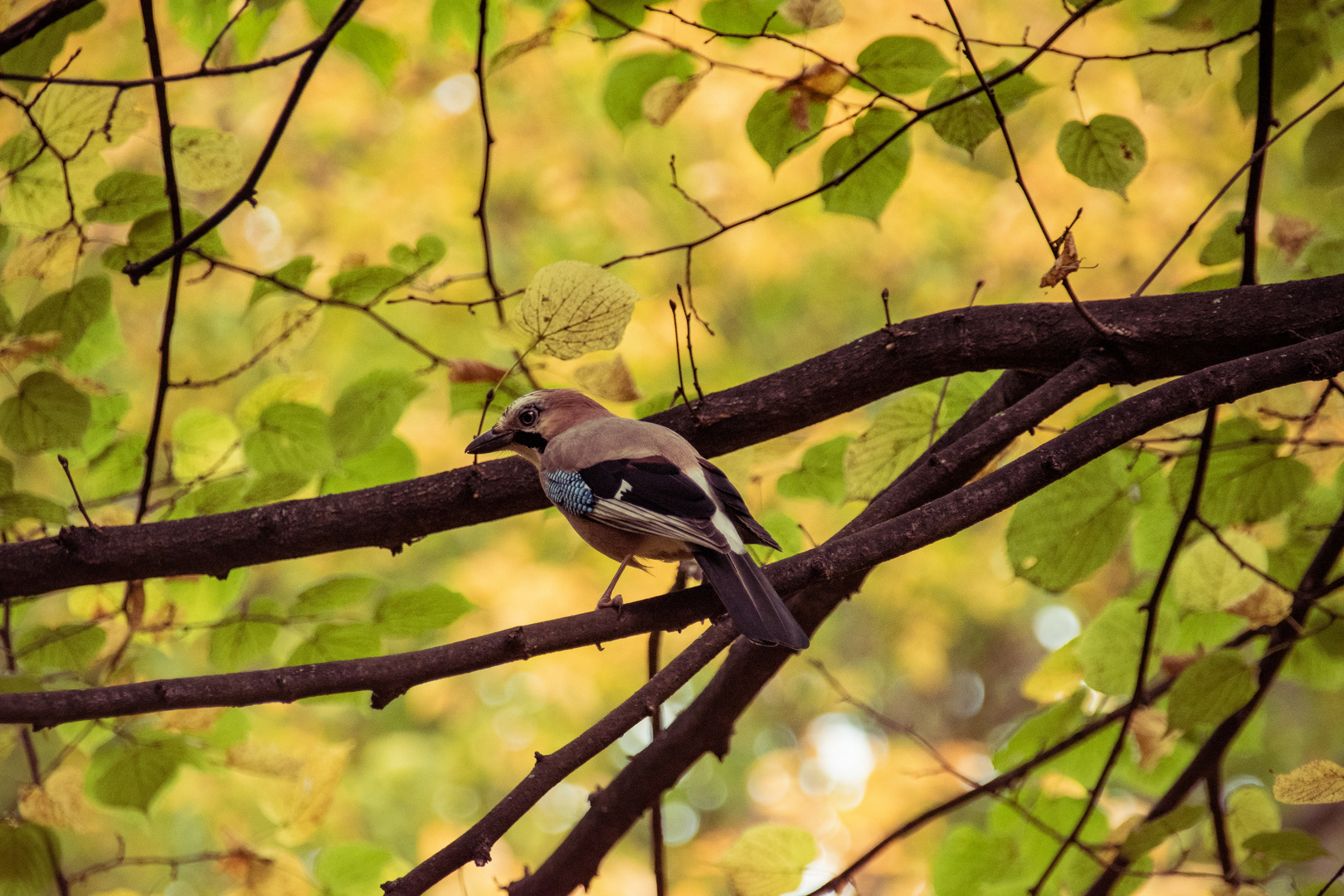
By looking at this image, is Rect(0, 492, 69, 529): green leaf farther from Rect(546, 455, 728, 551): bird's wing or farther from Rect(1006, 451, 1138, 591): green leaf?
Rect(1006, 451, 1138, 591): green leaf

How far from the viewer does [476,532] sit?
28.2 feet

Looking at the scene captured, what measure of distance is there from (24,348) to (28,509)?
13.6 inches

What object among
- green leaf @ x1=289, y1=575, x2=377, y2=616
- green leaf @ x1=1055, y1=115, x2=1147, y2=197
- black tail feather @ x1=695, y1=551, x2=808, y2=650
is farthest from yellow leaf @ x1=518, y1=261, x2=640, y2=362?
green leaf @ x1=1055, y1=115, x2=1147, y2=197

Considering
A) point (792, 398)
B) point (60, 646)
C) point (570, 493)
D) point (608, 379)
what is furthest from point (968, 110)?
point (60, 646)

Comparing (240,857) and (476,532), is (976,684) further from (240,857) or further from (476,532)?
(240,857)

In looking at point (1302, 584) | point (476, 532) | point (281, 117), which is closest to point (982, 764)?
point (476, 532)

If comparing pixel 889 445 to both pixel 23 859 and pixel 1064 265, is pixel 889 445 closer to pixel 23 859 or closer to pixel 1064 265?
pixel 1064 265

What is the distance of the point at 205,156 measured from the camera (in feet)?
8.20

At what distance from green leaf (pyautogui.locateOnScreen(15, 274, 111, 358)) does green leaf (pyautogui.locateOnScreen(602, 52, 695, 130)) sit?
1289 millimetres

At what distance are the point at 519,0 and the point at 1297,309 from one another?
2.23 m

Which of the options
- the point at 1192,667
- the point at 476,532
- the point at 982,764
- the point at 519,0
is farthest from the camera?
the point at 476,532

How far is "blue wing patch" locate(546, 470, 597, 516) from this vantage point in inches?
76.5

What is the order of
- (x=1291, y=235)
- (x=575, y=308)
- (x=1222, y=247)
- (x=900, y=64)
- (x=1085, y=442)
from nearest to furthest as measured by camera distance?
(x=1085, y=442), (x=575, y=308), (x=900, y=64), (x=1222, y=247), (x=1291, y=235)

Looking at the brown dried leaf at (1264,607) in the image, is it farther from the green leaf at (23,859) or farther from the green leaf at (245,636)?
the green leaf at (23,859)
